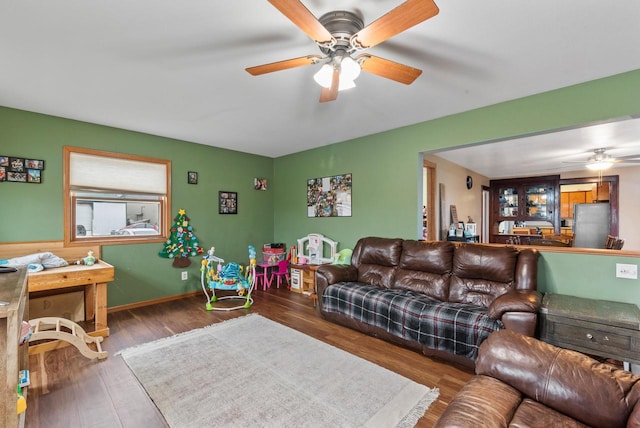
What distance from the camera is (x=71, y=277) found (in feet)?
9.60

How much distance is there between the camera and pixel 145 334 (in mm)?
3080

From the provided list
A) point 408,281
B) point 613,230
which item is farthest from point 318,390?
point 613,230

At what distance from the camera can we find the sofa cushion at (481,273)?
273 centimetres

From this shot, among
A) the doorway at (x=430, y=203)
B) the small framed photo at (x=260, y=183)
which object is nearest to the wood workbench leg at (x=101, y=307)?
the small framed photo at (x=260, y=183)

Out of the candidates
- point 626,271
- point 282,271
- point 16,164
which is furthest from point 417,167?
point 16,164

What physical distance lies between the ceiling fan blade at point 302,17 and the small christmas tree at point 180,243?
3.66m

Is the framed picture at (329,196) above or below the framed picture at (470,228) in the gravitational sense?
above

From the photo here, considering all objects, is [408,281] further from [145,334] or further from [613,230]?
[613,230]

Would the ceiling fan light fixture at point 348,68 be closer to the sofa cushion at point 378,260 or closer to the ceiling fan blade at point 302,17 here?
the ceiling fan blade at point 302,17

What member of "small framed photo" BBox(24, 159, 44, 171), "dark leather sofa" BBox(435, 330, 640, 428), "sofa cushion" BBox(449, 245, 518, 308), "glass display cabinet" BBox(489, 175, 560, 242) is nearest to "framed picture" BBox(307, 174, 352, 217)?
"sofa cushion" BBox(449, 245, 518, 308)

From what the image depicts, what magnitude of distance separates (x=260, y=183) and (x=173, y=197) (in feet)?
5.43

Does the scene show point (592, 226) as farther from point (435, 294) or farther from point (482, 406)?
point (482, 406)

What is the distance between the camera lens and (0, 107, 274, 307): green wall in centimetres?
321

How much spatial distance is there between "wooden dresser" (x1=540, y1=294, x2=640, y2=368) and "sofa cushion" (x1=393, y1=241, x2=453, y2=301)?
0.91m
